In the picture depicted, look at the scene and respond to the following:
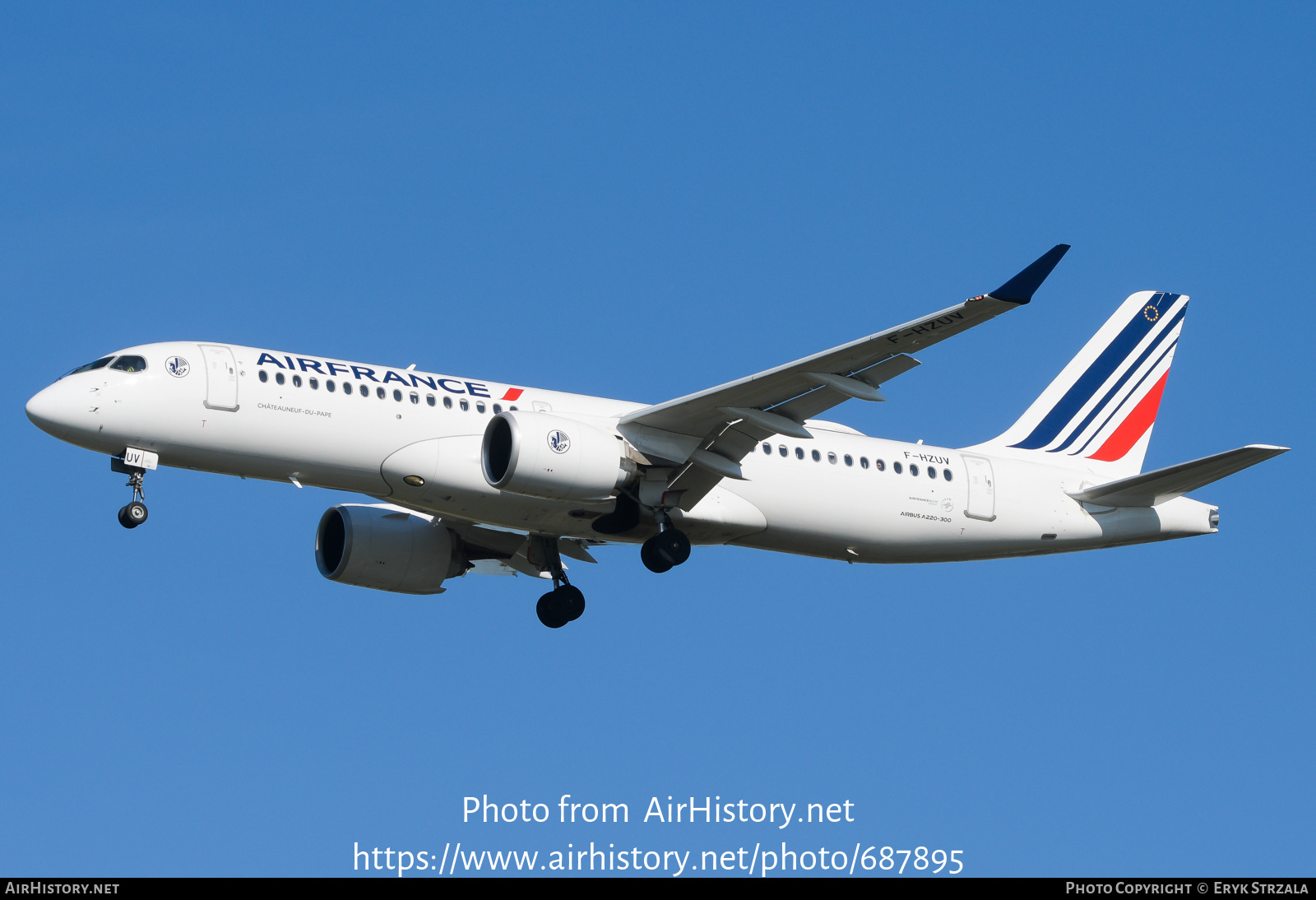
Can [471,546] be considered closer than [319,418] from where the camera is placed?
No

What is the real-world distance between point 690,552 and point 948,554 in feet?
19.2

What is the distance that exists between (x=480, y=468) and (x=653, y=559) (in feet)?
12.1

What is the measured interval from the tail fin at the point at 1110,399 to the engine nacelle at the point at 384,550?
1187 cm

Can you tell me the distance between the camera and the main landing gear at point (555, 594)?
34.8 metres

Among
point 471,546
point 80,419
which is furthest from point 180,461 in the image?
point 471,546

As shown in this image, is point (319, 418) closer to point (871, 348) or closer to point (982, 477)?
point (871, 348)

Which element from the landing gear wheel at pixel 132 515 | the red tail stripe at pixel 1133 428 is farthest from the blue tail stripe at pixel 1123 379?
the landing gear wheel at pixel 132 515

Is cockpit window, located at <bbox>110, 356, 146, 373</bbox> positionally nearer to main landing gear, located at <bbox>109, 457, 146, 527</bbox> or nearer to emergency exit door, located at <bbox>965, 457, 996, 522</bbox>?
main landing gear, located at <bbox>109, 457, 146, 527</bbox>

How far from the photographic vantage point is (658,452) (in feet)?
102

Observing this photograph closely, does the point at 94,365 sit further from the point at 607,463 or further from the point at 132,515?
the point at 607,463

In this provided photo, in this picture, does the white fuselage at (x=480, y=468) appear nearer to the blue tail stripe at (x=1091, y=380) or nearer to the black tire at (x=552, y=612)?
the blue tail stripe at (x=1091, y=380)

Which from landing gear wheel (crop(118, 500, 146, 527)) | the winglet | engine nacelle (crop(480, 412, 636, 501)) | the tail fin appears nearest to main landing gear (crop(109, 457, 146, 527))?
landing gear wheel (crop(118, 500, 146, 527))

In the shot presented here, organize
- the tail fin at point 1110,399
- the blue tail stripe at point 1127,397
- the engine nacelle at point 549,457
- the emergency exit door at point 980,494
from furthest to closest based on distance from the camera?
1. the blue tail stripe at point 1127,397
2. the tail fin at point 1110,399
3. the emergency exit door at point 980,494
4. the engine nacelle at point 549,457
